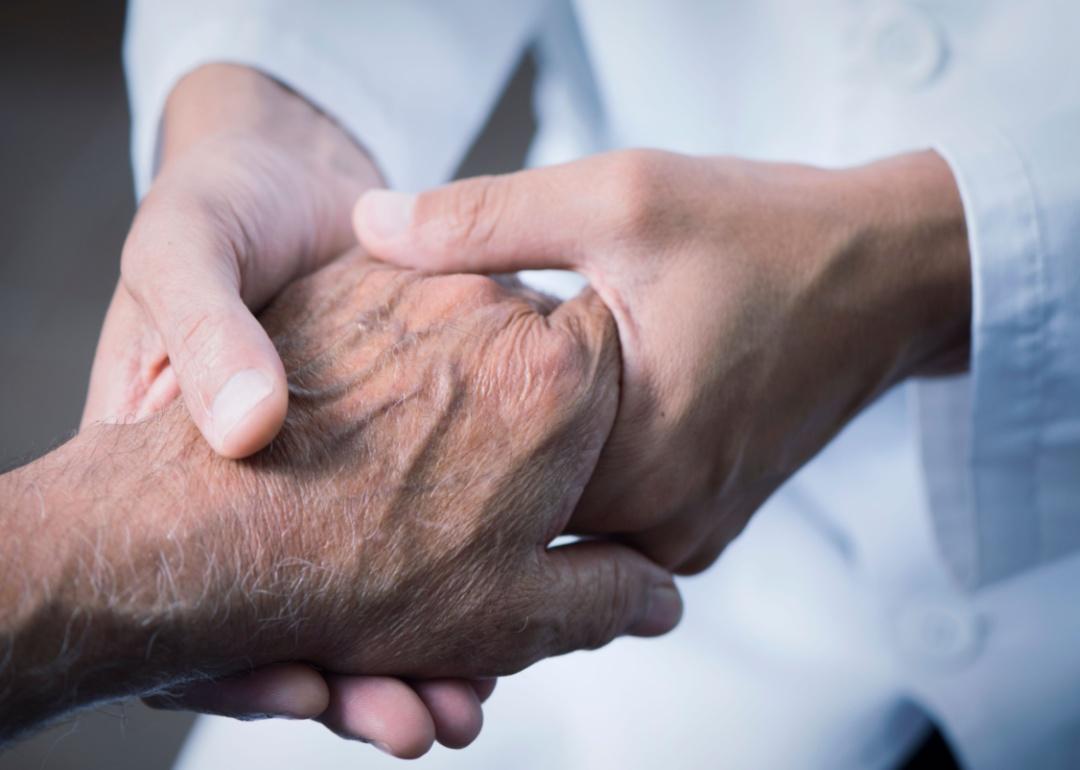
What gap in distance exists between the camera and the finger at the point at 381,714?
2.29ft

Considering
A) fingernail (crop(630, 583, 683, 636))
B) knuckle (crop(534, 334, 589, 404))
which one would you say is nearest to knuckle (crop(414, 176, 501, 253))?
knuckle (crop(534, 334, 589, 404))

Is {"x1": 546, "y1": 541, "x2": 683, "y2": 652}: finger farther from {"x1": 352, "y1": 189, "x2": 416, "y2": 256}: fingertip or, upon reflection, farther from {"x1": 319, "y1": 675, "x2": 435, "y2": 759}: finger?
{"x1": 352, "y1": 189, "x2": 416, "y2": 256}: fingertip

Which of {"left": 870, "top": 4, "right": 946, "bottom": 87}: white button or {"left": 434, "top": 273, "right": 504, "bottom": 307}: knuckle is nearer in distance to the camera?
{"left": 434, "top": 273, "right": 504, "bottom": 307}: knuckle

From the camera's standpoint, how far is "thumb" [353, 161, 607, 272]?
81 cm

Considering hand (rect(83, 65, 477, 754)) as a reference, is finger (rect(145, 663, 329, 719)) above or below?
below

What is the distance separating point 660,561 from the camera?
0.90m

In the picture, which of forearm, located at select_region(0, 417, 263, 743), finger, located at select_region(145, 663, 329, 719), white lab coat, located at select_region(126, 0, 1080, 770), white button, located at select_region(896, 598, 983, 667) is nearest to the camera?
forearm, located at select_region(0, 417, 263, 743)

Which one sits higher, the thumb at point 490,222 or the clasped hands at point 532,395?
the thumb at point 490,222

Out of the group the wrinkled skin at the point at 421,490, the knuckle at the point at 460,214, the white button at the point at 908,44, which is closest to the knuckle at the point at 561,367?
the wrinkled skin at the point at 421,490

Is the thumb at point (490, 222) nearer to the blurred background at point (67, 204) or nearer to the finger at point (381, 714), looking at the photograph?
the finger at point (381, 714)

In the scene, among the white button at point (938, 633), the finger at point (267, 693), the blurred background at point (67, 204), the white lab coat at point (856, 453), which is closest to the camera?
the finger at point (267, 693)

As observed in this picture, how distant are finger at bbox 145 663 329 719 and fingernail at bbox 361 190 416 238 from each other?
0.38 metres

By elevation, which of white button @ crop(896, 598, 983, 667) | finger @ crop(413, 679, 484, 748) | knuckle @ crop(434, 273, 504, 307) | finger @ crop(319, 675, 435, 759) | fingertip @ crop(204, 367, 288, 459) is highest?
fingertip @ crop(204, 367, 288, 459)

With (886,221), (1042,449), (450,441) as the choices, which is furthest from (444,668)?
(1042,449)
